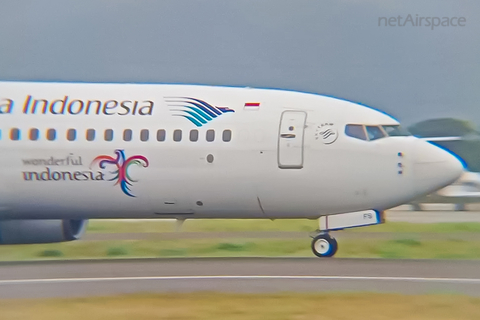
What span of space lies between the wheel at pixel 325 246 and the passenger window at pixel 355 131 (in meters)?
1.90

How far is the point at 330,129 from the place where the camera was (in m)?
14.5

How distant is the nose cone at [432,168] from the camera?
1388cm

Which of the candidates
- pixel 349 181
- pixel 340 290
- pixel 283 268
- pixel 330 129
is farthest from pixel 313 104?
pixel 340 290

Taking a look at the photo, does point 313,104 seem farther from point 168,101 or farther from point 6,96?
point 6,96

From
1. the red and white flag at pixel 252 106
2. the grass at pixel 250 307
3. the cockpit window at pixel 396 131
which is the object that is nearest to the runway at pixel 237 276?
the grass at pixel 250 307

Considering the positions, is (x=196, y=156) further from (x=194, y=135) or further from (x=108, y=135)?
(x=108, y=135)

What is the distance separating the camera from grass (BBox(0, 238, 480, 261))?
16266 mm

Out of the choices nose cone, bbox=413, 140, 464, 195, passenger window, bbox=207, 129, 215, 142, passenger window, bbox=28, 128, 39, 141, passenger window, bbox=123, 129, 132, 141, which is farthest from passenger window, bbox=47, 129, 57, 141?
nose cone, bbox=413, 140, 464, 195

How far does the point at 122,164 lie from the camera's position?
1495 centimetres

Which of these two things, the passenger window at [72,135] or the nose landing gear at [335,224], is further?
the passenger window at [72,135]

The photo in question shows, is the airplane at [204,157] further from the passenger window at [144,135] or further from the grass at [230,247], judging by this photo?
the grass at [230,247]

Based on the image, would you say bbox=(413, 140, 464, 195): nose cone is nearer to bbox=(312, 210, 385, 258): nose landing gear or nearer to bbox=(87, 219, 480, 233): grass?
bbox=(312, 210, 385, 258): nose landing gear

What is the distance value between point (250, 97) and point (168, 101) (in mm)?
1595

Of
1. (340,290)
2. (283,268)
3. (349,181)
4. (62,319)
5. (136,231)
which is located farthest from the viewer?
(136,231)
